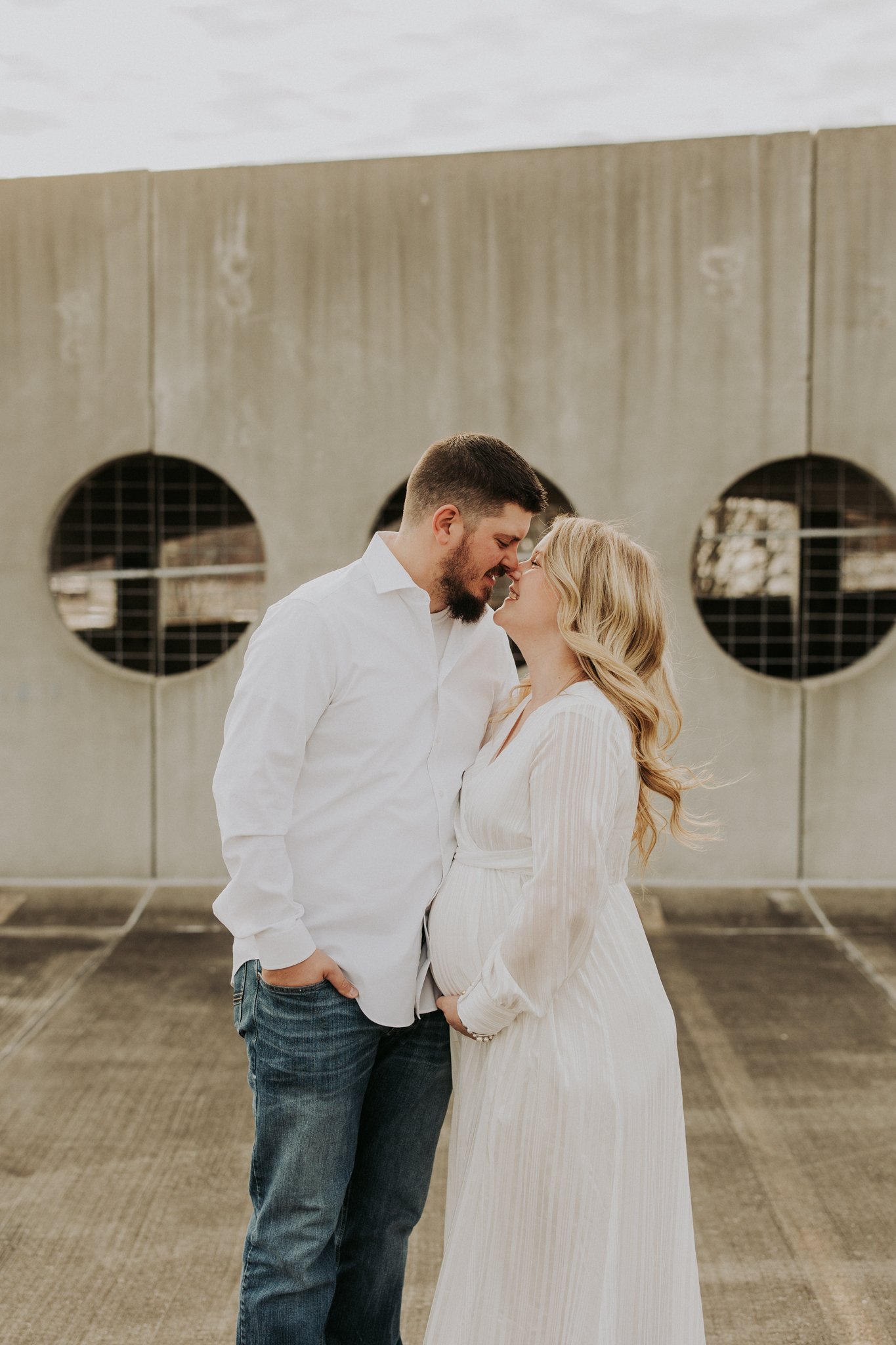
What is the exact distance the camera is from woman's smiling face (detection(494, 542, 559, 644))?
7.17ft

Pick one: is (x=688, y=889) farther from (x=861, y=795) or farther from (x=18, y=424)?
(x=18, y=424)

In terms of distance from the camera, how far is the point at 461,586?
225 cm

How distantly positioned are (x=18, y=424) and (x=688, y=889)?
4906 mm

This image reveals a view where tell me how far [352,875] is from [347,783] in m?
0.18

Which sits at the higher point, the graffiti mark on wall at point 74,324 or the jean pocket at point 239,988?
the graffiti mark on wall at point 74,324

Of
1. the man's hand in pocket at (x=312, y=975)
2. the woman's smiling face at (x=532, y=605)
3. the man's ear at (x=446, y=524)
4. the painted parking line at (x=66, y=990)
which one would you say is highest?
the man's ear at (x=446, y=524)

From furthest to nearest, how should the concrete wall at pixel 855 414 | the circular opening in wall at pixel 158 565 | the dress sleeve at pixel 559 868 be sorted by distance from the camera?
the circular opening in wall at pixel 158 565 < the concrete wall at pixel 855 414 < the dress sleeve at pixel 559 868

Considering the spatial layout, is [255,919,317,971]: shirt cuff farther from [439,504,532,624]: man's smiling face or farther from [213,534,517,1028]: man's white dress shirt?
[439,504,532,624]: man's smiling face

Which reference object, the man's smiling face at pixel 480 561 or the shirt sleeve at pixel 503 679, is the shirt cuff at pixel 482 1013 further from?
the man's smiling face at pixel 480 561

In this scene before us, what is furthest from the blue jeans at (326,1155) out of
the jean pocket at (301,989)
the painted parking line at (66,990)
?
the painted parking line at (66,990)

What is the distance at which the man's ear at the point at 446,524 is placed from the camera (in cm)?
220

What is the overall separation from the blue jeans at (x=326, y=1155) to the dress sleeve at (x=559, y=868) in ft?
0.97

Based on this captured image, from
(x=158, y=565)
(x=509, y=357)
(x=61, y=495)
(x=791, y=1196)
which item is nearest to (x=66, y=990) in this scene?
(x=158, y=565)

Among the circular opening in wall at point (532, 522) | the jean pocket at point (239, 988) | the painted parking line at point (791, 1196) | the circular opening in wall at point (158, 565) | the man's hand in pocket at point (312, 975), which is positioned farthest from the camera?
the circular opening in wall at point (158, 565)
